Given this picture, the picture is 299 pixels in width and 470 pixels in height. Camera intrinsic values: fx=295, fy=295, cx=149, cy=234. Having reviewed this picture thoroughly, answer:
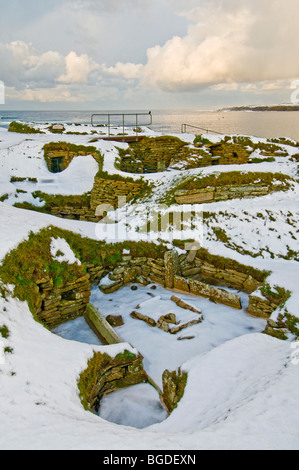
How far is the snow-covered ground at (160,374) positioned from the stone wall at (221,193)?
2.44m

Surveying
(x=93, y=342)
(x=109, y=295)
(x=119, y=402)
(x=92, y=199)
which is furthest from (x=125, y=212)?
(x=119, y=402)

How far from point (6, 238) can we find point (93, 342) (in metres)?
3.63

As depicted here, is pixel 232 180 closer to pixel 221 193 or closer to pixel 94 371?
pixel 221 193

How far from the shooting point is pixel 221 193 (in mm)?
13633

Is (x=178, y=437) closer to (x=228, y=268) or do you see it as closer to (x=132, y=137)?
(x=228, y=268)

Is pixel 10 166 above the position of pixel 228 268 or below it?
above

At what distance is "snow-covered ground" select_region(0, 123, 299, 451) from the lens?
159 inches

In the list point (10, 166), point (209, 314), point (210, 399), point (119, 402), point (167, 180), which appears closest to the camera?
point (210, 399)

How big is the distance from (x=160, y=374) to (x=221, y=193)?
29.2ft

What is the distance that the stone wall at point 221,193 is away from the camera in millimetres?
13469

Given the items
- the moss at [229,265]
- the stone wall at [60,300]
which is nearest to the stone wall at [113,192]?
the moss at [229,265]

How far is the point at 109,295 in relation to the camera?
10.6m

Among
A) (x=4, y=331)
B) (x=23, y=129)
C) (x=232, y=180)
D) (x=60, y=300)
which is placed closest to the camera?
(x=4, y=331)

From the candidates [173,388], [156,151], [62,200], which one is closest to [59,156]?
[62,200]
